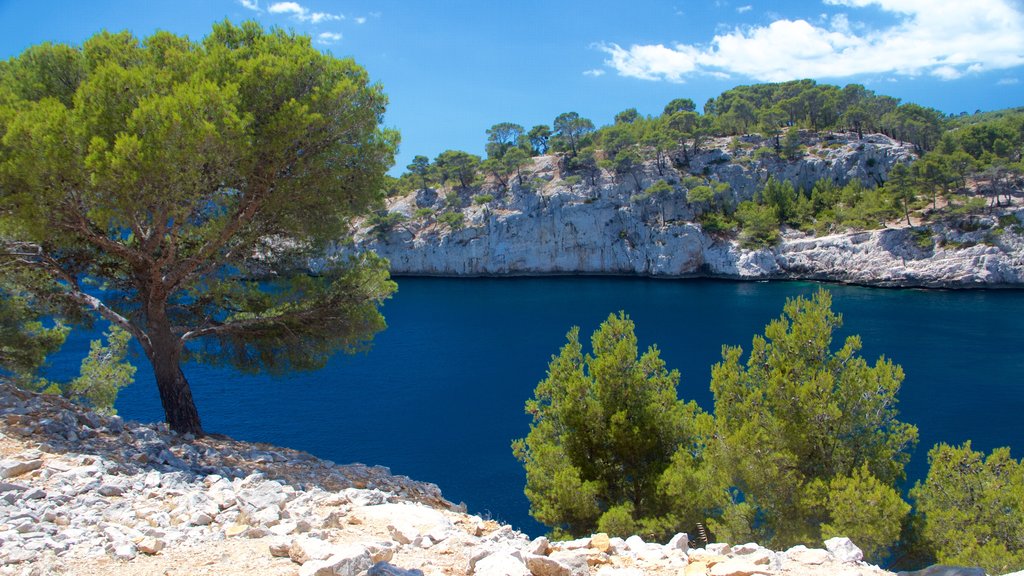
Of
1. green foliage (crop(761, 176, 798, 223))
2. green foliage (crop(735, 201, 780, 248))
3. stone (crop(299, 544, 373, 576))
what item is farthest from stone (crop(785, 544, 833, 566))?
green foliage (crop(761, 176, 798, 223))

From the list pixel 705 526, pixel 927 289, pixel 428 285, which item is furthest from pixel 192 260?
pixel 927 289

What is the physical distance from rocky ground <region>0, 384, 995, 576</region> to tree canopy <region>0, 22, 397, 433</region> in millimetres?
2976

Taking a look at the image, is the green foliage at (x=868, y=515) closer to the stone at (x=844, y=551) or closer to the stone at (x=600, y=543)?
the stone at (x=844, y=551)

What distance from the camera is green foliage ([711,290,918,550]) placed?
27.6 ft

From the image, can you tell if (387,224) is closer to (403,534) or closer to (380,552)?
(403,534)

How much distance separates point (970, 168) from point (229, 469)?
65358mm

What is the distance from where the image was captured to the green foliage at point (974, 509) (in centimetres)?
705

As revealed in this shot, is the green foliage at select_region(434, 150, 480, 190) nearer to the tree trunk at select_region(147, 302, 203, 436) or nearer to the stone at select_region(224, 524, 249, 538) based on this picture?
the tree trunk at select_region(147, 302, 203, 436)

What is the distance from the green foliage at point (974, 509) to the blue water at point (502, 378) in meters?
9.89

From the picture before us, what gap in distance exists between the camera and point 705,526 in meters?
9.45

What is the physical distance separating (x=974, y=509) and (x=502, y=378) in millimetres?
22064

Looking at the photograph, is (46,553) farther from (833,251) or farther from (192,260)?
(833,251)

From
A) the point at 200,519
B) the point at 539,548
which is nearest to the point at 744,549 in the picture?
the point at 539,548

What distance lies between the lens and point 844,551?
231 inches
